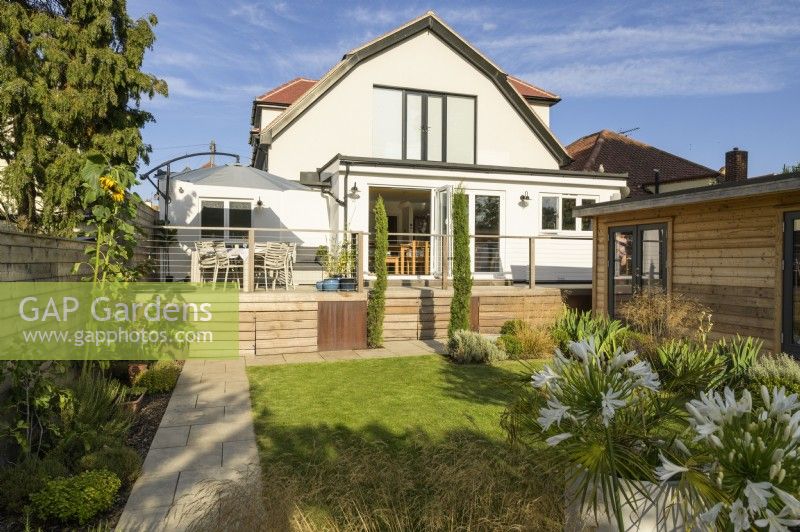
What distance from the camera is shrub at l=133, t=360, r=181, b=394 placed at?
7.32 m

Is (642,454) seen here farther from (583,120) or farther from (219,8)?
(583,120)

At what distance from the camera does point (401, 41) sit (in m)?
18.0

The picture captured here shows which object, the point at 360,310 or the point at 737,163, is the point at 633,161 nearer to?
the point at 737,163

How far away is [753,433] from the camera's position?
77.2 inches

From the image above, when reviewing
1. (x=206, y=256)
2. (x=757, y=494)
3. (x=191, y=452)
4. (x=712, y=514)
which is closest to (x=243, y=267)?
(x=206, y=256)

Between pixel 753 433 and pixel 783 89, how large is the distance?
34859 millimetres

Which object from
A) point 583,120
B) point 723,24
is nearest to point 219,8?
point 723,24

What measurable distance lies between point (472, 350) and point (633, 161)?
23051 mm

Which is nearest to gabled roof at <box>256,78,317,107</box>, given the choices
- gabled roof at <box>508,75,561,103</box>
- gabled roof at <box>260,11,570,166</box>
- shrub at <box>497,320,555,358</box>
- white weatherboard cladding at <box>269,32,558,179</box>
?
gabled roof at <box>260,11,570,166</box>

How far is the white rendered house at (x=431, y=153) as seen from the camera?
568 inches

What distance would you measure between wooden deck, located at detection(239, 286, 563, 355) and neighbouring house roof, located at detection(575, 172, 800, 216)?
2.67 meters

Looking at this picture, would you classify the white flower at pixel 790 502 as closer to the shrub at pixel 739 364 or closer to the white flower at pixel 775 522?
the white flower at pixel 775 522

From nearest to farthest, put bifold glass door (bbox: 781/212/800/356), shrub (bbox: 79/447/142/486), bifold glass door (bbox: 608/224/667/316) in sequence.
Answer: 1. shrub (bbox: 79/447/142/486)
2. bifold glass door (bbox: 781/212/800/356)
3. bifold glass door (bbox: 608/224/667/316)

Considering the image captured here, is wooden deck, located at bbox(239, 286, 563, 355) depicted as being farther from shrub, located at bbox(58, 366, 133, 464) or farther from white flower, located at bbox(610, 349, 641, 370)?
white flower, located at bbox(610, 349, 641, 370)
